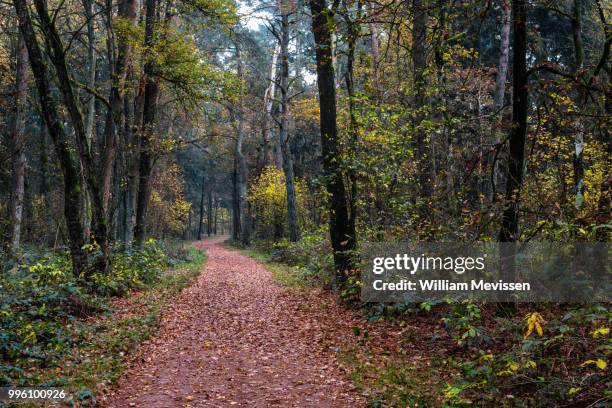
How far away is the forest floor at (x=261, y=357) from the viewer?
5.72m

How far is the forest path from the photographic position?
5.71m

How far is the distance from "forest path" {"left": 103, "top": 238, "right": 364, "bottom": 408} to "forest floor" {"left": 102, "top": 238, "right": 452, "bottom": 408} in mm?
13

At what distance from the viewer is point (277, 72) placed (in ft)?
83.6

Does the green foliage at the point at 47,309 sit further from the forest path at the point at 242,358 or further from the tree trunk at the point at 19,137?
the tree trunk at the point at 19,137

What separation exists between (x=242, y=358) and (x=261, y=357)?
309 mm

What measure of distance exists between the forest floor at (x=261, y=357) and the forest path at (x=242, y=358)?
0.01m

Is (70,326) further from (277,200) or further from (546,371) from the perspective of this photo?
(277,200)

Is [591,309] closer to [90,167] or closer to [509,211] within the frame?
[509,211]

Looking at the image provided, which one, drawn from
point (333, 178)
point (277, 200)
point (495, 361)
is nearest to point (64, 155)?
point (333, 178)

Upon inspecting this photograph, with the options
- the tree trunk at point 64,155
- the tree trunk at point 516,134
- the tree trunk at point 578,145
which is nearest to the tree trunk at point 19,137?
the tree trunk at point 64,155

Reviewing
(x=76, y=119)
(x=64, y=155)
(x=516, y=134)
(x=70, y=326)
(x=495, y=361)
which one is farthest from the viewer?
(x=76, y=119)

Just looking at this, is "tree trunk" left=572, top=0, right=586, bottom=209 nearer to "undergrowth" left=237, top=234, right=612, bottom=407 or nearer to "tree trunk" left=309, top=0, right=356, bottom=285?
"undergrowth" left=237, top=234, right=612, bottom=407

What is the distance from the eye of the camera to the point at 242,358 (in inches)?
292

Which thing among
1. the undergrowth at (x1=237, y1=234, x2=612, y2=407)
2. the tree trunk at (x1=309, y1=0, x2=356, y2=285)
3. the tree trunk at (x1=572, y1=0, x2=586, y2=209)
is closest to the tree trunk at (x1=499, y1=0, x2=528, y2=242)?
the tree trunk at (x1=572, y1=0, x2=586, y2=209)
